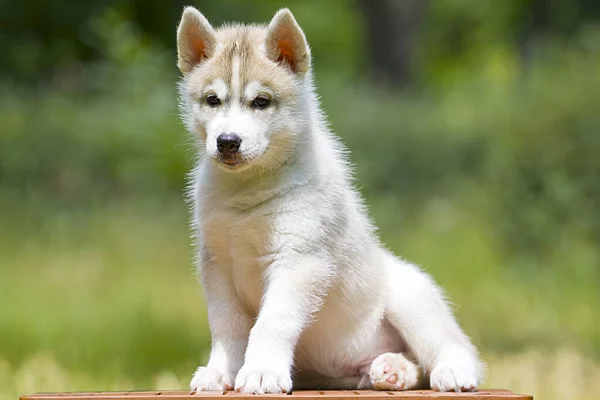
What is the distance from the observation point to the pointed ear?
5.52m

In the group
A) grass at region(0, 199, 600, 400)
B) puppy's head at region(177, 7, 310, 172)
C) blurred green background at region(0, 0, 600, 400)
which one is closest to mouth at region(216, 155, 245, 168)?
puppy's head at region(177, 7, 310, 172)

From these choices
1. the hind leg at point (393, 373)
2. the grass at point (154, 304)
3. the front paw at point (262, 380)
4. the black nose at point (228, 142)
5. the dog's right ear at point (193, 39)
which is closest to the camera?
the front paw at point (262, 380)

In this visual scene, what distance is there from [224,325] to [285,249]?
22.2 inches

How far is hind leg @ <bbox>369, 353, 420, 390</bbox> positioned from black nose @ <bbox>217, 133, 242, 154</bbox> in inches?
57.0

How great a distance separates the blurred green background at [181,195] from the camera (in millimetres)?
9266

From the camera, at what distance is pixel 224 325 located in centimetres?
545

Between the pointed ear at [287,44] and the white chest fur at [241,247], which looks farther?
the pointed ear at [287,44]

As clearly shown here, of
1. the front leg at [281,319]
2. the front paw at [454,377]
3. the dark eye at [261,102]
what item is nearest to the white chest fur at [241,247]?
the front leg at [281,319]

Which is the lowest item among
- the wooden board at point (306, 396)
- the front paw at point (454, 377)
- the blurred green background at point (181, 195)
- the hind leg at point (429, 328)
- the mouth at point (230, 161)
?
the wooden board at point (306, 396)

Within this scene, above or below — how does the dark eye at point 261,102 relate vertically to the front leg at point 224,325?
above

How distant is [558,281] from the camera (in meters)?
11.4

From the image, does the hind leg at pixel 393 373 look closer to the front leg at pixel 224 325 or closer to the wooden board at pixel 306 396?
the wooden board at pixel 306 396

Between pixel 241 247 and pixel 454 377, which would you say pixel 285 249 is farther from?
pixel 454 377

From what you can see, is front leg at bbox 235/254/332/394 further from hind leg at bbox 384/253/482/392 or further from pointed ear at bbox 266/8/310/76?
pointed ear at bbox 266/8/310/76
